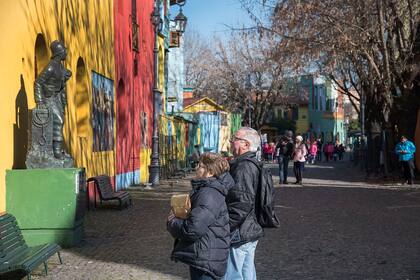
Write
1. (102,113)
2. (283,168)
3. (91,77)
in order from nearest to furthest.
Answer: (91,77) < (102,113) < (283,168)

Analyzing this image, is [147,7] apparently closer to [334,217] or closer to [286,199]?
[286,199]

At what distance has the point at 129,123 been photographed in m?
20.8

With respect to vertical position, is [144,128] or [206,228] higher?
[144,128]

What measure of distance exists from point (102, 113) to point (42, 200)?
744 centimetres

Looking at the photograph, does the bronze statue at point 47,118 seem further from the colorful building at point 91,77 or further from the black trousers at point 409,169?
the black trousers at point 409,169

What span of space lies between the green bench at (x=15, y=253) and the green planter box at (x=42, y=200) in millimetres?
1591

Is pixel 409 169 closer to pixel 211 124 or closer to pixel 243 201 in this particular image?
pixel 243 201

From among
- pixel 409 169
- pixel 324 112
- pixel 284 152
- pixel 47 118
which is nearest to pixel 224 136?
pixel 284 152

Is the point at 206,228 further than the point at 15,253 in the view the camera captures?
No

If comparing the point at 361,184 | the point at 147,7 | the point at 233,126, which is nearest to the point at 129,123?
the point at 147,7

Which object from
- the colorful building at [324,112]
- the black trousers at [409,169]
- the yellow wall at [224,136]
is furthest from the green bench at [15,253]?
the colorful building at [324,112]

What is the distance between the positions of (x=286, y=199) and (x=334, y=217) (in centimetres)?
389

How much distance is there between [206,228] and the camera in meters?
4.45

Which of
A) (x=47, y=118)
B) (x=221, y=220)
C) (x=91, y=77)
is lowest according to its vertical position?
(x=221, y=220)
